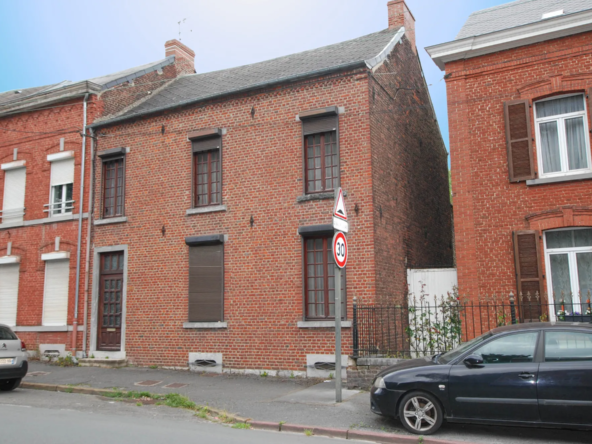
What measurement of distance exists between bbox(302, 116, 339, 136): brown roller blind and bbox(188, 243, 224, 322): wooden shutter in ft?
12.0

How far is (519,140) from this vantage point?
12.0 m

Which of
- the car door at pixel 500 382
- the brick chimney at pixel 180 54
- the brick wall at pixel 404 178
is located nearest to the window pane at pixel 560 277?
the brick wall at pixel 404 178

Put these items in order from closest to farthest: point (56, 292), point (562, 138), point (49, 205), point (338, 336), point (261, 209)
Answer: point (338, 336), point (562, 138), point (261, 209), point (56, 292), point (49, 205)

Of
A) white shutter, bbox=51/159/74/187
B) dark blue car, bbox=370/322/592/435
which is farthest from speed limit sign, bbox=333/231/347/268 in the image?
white shutter, bbox=51/159/74/187

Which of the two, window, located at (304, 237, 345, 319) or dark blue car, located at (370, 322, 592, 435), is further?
window, located at (304, 237, 345, 319)

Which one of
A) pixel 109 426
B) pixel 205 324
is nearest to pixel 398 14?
pixel 205 324

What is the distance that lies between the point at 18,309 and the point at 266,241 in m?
8.97

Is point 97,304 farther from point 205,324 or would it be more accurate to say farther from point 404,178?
point 404,178

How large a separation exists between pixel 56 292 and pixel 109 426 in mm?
9950

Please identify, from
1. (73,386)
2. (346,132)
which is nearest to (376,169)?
(346,132)

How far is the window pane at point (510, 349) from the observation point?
698 centimetres

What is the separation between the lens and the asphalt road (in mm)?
6926

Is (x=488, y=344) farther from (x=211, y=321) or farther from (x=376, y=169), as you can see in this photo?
(x=211, y=321)

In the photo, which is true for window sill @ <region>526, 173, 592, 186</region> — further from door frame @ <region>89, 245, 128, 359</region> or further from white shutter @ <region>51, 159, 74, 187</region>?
white shutter @ <region>51, 159, 74, 187</region>
